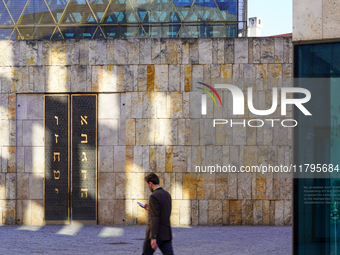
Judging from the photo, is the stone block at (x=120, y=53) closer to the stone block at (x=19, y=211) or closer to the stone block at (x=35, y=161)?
Result: the stone block at (x=35, y=161)

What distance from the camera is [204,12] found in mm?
15023

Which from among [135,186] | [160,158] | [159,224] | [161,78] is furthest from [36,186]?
[159,224]

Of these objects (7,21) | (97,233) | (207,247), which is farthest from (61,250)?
(7,21)

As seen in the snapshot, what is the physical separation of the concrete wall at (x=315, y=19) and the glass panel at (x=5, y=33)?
10238 mm

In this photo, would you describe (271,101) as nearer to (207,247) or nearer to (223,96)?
(223,96)

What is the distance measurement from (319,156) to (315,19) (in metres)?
2.24

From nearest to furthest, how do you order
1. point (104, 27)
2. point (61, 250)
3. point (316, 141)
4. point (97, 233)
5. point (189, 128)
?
point (316, 141) → point (61, 250) → point (97, 233) → point (189, 128) → point (104, 27)

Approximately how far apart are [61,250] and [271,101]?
7390 mm

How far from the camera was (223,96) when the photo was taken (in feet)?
45.5

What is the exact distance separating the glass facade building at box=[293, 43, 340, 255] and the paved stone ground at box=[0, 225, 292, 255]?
7.95 ft

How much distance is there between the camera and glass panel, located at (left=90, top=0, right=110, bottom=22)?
49.6ft

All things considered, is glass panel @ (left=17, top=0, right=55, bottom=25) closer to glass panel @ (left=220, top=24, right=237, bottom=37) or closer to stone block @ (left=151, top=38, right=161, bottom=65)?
stone block @ (left=151, top=38, right=161, bottom=65)

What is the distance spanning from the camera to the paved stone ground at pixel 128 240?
1002 cm

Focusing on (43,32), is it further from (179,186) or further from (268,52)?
(268,52)
